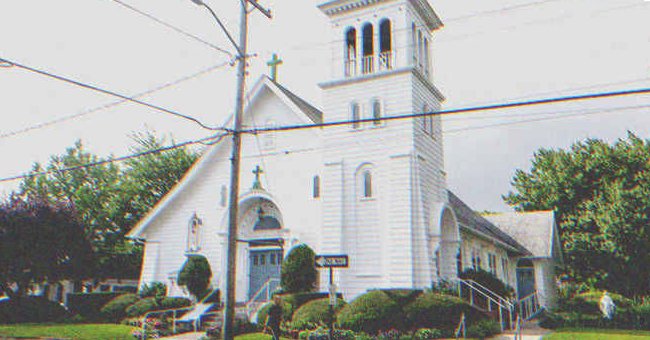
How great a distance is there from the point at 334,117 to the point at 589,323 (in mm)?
14444

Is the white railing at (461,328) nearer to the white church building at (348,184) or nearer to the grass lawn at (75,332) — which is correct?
the white church building at (348,184)

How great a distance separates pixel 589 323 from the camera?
78.2 feet

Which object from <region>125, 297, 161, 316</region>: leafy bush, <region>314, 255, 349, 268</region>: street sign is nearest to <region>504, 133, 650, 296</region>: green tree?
<region>314, 255, 349, 268</region>: street sign

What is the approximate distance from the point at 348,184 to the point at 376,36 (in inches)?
245

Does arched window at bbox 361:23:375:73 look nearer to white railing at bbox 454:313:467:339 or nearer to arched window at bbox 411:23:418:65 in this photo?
arched window at bbox 411:23:418:65

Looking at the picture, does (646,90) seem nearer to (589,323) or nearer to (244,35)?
(244,35)

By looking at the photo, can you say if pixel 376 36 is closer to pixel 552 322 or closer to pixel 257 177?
pixel 257 177

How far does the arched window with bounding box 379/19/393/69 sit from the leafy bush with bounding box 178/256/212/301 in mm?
11152

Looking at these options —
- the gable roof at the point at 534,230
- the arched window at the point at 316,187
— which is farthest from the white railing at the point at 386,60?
the gable roof at the point at 534,230

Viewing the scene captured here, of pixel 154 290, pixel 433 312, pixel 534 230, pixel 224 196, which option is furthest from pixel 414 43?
pixel 534 230

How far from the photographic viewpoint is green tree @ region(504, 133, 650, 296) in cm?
3238

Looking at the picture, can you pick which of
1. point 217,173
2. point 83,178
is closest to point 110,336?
point 217,173

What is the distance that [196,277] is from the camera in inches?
868

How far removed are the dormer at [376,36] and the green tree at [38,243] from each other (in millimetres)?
15310
